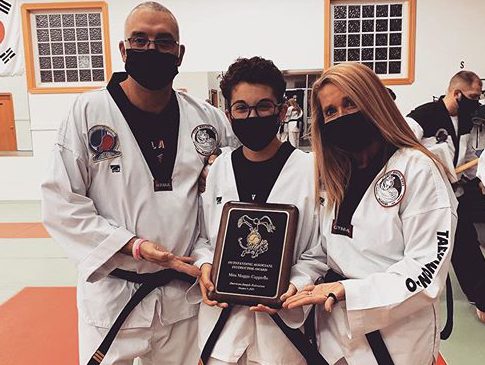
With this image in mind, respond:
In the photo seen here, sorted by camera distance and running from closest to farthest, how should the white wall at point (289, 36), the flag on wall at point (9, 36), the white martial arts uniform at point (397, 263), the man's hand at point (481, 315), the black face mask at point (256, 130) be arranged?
the white martial arts uniform at point (397, 263) < the black face mask at point (256, 130) < the man's hand at point (481, 315) < the white wall at point (289, 36) < the flag on wall at point (9, 36)

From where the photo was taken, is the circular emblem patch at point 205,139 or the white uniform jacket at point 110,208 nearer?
the white uniform jacket at point 110,208

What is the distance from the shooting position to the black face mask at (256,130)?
1.52 m

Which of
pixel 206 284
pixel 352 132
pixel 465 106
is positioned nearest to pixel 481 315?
pixel 465 106

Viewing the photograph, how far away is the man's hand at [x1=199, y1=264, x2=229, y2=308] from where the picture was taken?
1.43 m

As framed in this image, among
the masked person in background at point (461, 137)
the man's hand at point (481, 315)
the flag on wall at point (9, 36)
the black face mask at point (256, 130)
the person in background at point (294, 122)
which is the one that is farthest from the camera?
the flag on wall at point (9, 36)

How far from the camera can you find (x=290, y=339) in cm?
142

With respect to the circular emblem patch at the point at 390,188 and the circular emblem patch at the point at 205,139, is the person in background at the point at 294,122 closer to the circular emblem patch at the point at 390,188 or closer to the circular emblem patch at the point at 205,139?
the circular emblem patch at the point at 205,139

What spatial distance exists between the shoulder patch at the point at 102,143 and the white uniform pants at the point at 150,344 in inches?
22.9

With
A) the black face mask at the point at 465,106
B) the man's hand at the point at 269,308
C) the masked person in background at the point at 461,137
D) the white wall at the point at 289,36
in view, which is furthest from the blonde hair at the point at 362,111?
the white wall at the point at 289,36

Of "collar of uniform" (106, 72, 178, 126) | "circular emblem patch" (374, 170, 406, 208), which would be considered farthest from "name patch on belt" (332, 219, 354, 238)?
"collar of uniform" (106, 72, 178, 126)

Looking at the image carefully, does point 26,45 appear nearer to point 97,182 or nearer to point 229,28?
point 229,28

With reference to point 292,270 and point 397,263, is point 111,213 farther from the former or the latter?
point 397,263

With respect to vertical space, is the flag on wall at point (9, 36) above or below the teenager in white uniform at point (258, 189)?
above

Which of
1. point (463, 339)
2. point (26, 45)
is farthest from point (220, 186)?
point (26, 45)
